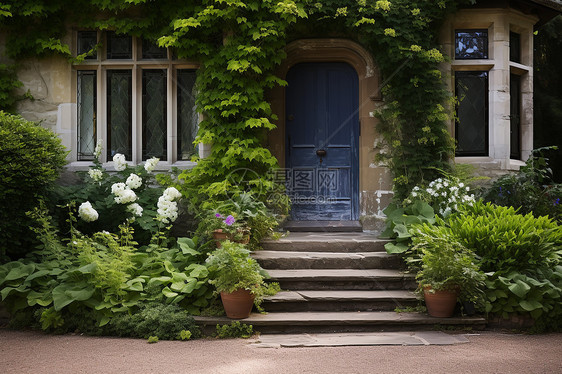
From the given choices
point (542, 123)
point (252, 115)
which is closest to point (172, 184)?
point (252, 115)

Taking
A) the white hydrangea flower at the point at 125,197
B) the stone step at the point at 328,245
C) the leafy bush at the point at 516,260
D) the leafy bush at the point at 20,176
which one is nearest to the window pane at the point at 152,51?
the leafy bush at the point at 20,176

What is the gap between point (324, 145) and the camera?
8414 mm

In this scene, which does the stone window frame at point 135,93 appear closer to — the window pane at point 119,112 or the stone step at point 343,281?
the window pane at point 119,112

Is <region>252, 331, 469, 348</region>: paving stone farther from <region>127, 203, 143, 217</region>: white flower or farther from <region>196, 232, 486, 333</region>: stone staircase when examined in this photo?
<region>127, 203, 143, 217</region>: white flower

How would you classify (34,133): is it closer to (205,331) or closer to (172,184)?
(172,184)

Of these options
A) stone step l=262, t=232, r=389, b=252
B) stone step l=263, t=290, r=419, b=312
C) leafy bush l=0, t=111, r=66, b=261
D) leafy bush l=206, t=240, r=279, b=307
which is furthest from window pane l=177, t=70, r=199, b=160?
stone step l=263, t=290, r=419, b=312

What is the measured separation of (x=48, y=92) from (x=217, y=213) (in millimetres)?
3941

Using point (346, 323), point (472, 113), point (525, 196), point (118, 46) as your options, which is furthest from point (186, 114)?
point (525, 196)

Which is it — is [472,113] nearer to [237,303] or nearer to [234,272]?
[234,272]

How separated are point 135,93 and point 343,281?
4627 mm

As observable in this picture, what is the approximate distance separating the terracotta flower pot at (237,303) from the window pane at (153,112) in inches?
151

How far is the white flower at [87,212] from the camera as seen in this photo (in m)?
6.57

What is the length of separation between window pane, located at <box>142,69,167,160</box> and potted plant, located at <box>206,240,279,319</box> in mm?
3539

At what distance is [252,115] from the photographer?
7.51 meters
